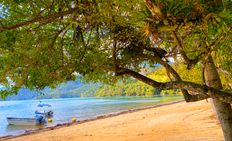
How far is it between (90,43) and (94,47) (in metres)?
0.09

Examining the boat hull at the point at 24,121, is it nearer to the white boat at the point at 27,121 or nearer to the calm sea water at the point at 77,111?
the white boat at the point at 27,121

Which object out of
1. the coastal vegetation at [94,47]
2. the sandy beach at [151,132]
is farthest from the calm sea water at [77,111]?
the coastal vegetation at [94,47]

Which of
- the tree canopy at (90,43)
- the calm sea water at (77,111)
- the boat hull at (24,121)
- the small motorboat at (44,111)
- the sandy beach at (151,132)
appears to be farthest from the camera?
the small motorboat at (44,111)

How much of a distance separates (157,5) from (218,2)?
1.93ft

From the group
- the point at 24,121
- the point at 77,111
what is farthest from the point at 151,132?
the point at 77,111

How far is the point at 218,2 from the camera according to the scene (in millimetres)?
2414

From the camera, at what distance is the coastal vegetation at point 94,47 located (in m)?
3.16

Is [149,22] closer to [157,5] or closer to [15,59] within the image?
[157,5]

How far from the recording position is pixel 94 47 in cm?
445

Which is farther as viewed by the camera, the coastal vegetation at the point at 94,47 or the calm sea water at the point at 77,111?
the calm sea water at the point at 77,111

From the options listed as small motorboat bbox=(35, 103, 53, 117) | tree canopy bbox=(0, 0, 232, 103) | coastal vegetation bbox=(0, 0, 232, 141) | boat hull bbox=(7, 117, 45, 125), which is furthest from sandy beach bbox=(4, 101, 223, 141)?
small motorboat bbox=(35, 103, 53, 117)

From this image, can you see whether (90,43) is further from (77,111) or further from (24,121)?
(77,111)

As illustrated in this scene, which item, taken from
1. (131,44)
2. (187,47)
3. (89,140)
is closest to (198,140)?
(89,140)

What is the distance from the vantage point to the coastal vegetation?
3.16m
